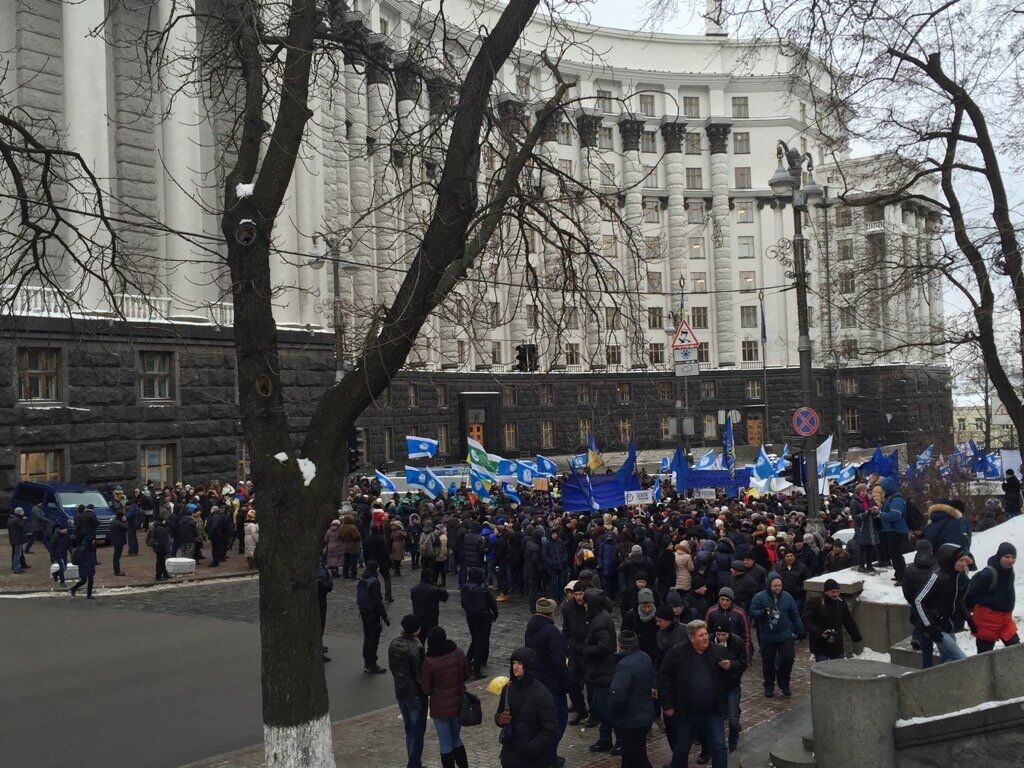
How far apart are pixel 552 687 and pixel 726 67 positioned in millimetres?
71489

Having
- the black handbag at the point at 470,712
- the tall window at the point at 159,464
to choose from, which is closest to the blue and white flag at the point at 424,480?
the tall window at the point at 159,464

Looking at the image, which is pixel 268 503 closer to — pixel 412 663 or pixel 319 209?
pixel 412 663

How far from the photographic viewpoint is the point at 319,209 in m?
38.6

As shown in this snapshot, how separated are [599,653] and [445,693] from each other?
161 cm

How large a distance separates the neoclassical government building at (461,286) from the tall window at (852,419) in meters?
0.16

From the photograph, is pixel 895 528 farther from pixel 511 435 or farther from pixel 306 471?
pixel 511 435

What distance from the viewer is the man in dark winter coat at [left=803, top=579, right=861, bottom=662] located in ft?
38.4

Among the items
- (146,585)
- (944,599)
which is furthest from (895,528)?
(146,585)

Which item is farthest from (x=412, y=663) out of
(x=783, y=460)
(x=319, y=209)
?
(x=319, y=209)

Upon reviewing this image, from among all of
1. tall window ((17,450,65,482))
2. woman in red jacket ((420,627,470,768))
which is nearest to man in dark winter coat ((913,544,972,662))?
woman in red jacket ((420,627,470,768))

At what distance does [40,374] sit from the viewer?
94.9ft

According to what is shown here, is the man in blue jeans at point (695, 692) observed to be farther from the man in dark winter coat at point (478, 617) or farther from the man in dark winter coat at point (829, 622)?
the man in dark winter coat at point (478, 617)

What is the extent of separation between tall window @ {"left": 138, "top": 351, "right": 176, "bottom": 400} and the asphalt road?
13.4 m

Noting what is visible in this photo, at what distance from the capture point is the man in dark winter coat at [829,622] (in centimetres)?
1171
